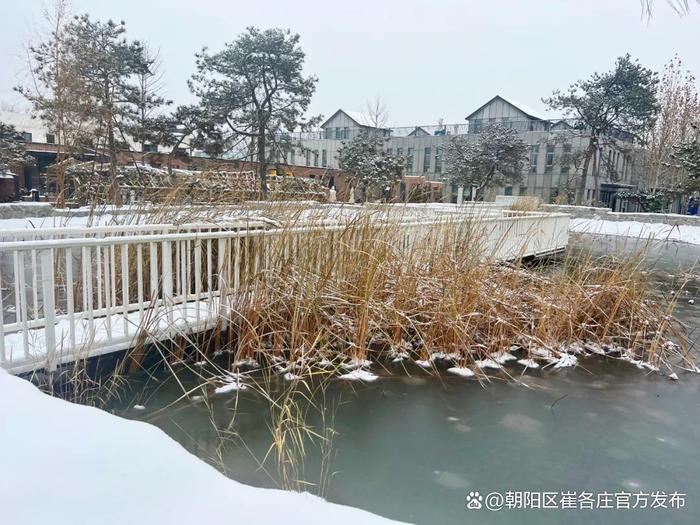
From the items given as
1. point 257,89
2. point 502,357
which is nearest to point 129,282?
point 502,357

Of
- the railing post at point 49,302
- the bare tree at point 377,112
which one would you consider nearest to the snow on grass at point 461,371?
the railing post at point 49,302

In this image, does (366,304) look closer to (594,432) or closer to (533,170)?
(594,432)

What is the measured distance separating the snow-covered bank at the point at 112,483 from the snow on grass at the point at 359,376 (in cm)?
140

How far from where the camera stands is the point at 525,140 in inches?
1145

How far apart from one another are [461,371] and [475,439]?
0.93 metres

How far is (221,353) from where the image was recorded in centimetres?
356

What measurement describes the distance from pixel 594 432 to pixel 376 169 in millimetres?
17166

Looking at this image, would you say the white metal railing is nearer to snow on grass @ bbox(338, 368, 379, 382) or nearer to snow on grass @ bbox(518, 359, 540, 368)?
snow on grass @ bbox(338, 368, 379, 382)

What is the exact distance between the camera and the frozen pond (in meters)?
2.12

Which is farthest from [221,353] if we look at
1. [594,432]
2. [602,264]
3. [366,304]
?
[602,264]

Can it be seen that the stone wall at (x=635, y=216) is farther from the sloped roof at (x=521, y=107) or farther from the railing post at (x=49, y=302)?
the sloped roof at (x=521, y=107)

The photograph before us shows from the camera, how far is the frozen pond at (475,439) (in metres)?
2.12

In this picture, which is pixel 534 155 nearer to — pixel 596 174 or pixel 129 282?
pixel 596 174

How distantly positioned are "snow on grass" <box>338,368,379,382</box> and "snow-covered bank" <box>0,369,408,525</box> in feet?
4.59
